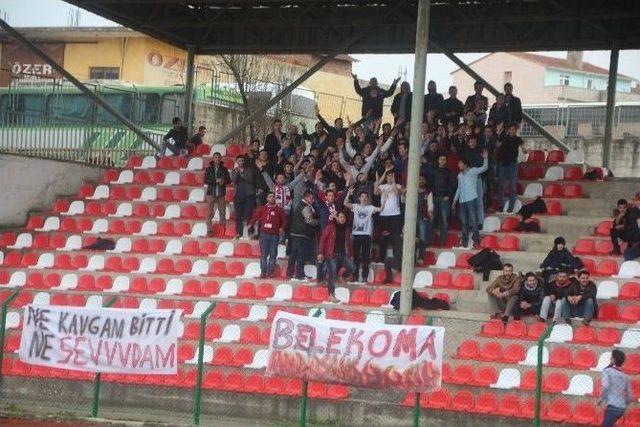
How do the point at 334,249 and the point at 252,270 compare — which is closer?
the point at 334,249

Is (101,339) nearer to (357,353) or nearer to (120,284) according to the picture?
(357,353)

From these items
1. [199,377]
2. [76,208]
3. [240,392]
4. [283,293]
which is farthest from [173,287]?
[76,208]

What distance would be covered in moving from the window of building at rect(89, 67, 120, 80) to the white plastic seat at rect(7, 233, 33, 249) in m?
32.9

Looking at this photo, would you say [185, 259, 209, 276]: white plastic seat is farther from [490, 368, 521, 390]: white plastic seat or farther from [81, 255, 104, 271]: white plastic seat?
[490, 368, 521, 390]: white plastic seat

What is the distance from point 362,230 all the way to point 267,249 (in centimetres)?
205

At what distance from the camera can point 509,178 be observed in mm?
22641

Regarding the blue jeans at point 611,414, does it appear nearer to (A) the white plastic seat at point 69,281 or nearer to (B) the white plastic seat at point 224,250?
(B) the white plastic seat at point 224,250

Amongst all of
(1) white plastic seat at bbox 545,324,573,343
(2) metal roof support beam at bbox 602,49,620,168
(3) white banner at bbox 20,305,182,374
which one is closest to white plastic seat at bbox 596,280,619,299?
(1) white plastic seat at bbox 545,324,573,343

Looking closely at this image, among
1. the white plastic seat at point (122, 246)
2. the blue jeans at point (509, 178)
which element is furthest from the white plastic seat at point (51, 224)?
the blue jeans at point (509, 178)

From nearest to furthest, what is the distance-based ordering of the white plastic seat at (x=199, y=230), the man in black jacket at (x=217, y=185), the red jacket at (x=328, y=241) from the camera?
the red jacket at (x=328, y=241) → the man in black jacket at (x=217, y=185) → the white plastic seat at (x=199, y=230)

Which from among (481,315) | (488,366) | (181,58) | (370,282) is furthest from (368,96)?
(181,58)

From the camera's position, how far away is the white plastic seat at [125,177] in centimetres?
2779

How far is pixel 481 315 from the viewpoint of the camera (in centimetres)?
1930

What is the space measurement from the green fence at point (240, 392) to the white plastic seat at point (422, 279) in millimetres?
1603
